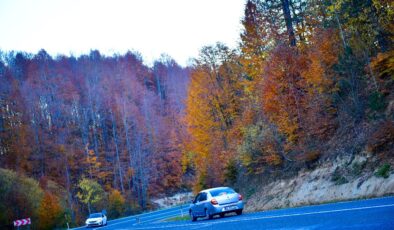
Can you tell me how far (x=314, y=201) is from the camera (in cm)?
2248

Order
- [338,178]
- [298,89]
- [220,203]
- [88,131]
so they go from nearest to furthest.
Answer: [220,203]
[338,178]
[298,89]
[88,131]

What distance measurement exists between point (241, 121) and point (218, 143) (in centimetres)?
566

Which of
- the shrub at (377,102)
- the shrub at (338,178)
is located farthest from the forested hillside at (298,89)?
the shrub at (338,178)

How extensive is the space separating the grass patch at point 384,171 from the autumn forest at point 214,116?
1178 mm

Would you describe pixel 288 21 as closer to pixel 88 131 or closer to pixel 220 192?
pixel 220 192

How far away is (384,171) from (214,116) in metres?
25.3

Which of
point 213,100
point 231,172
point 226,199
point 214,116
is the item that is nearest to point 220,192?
point 226,199

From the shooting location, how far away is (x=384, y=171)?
18.6 m

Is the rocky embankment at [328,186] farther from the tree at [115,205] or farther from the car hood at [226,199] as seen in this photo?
the tree at [115,205]

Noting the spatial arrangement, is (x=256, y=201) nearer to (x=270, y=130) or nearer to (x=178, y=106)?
(x=270, y=130)

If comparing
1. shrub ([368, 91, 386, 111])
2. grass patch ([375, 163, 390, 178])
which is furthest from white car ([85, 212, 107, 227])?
grass patch ([375, 163, 390, 178])

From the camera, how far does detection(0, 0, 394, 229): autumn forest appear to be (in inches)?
956

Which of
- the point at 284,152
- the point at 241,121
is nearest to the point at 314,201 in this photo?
the point at 284,152

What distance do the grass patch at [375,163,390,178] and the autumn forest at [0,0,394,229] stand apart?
3.87ft
